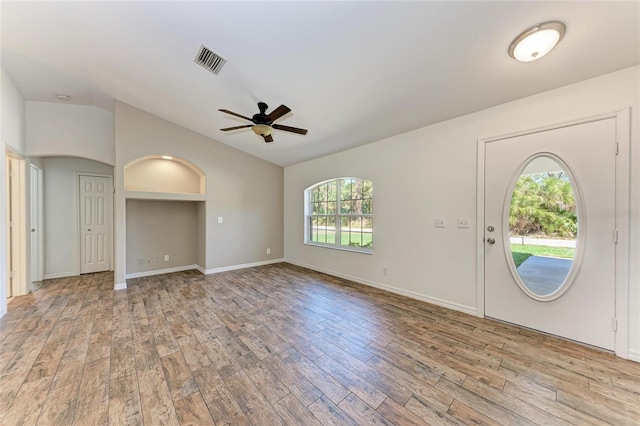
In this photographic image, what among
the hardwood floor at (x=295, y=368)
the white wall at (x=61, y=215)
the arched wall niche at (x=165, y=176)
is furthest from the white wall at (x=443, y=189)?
the white wall at (x=61, y=215)

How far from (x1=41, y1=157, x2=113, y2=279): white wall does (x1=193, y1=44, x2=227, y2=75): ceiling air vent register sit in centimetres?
406

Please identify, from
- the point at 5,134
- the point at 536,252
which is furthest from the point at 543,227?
the point at 5,134

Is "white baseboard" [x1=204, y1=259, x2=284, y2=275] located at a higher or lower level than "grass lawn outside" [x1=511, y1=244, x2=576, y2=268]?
lower

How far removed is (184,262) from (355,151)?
433cm

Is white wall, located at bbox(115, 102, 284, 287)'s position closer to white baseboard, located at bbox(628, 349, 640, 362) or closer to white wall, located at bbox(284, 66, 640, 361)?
white wall, located at bbox(284, 66, 640, 361)

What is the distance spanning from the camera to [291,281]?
4309 millimetres

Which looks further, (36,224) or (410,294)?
(36,224)

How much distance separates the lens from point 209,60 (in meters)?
2.59

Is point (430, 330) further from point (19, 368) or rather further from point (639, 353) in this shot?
point (19, 368)

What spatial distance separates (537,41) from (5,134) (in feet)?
18.9

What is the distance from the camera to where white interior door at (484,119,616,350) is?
6.94 feet

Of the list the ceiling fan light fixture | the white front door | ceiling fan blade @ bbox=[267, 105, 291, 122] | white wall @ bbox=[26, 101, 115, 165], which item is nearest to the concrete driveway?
ceiling fan blade @ bbox=[267, 105, 291, 122]

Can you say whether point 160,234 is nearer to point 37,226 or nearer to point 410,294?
point 37,226

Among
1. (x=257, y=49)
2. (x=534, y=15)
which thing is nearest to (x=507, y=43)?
(x=534, y=15)
